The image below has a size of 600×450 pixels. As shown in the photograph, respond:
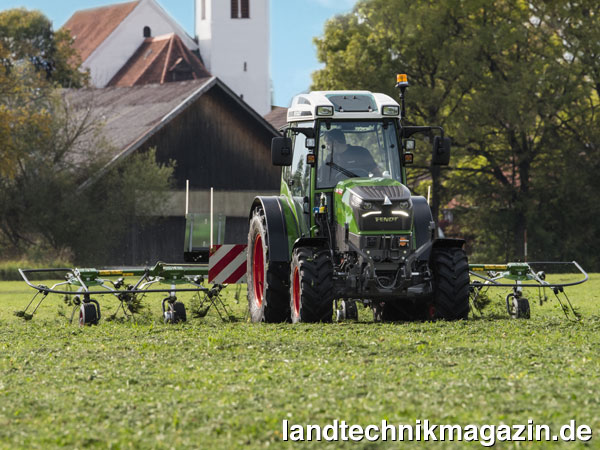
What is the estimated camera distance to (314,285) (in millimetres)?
14016

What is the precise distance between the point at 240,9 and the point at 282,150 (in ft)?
238

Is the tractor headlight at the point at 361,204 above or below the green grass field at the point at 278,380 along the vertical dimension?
above

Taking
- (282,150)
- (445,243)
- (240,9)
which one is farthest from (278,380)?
(240,9)

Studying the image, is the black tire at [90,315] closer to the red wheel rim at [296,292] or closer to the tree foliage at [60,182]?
the red wheel rim at [296,292]

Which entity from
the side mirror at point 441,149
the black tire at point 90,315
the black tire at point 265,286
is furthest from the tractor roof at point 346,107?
the black tire at point 90,315

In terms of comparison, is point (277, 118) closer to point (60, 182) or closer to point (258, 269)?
point (60, 182)

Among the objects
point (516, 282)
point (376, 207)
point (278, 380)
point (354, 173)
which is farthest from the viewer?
point (516, 282)

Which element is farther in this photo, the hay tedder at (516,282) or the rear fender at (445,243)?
the hay tedder at (516,282)

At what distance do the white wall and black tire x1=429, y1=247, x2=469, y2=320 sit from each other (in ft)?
224

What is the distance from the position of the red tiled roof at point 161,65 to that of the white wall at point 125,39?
704 mm

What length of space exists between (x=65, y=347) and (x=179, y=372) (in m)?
2.89

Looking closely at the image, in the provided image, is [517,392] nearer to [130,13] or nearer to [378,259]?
[378,259]

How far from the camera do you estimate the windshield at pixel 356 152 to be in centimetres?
1505

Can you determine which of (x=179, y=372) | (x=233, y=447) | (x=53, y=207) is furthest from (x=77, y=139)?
(x=233, y=447)
